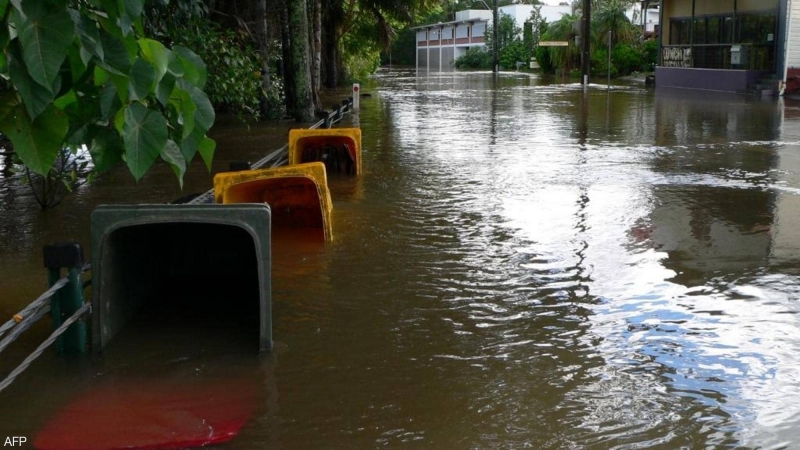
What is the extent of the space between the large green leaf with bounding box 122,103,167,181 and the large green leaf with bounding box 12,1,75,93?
1.26 ft

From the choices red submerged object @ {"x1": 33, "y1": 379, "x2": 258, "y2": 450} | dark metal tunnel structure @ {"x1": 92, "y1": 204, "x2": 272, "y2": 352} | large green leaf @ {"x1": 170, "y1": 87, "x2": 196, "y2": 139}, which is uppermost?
large green leaf @ {"x1": 170, "y1": 87, "x2": 196, "y2": 139}

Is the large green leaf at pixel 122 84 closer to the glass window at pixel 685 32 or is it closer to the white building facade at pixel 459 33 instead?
the glass window at pixel 685 32

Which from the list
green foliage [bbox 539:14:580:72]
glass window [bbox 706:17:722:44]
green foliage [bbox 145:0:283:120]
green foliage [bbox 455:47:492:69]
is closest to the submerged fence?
green foliage [bbox 145:0:283:120]

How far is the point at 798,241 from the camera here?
8125mm

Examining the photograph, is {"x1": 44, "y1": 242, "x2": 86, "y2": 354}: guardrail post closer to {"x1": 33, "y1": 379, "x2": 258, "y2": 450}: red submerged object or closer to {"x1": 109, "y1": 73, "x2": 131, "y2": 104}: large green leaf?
{"x1": 33, "y1": 379, "x2": 258, "y2": 450}: red submerged object

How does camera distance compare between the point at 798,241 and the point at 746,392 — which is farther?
the point at 798,241

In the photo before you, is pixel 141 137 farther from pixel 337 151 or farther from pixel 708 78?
pixel 708 78

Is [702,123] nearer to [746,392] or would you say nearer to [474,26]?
[746,392]

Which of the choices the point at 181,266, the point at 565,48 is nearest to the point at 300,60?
the point at 181,266

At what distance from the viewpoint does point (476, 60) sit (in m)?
78.2

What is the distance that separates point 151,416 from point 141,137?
76.1 inches

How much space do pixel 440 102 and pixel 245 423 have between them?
24.1 meters

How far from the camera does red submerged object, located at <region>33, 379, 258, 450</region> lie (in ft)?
13.9

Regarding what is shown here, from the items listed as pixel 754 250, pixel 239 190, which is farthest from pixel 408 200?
pixel 754 250
